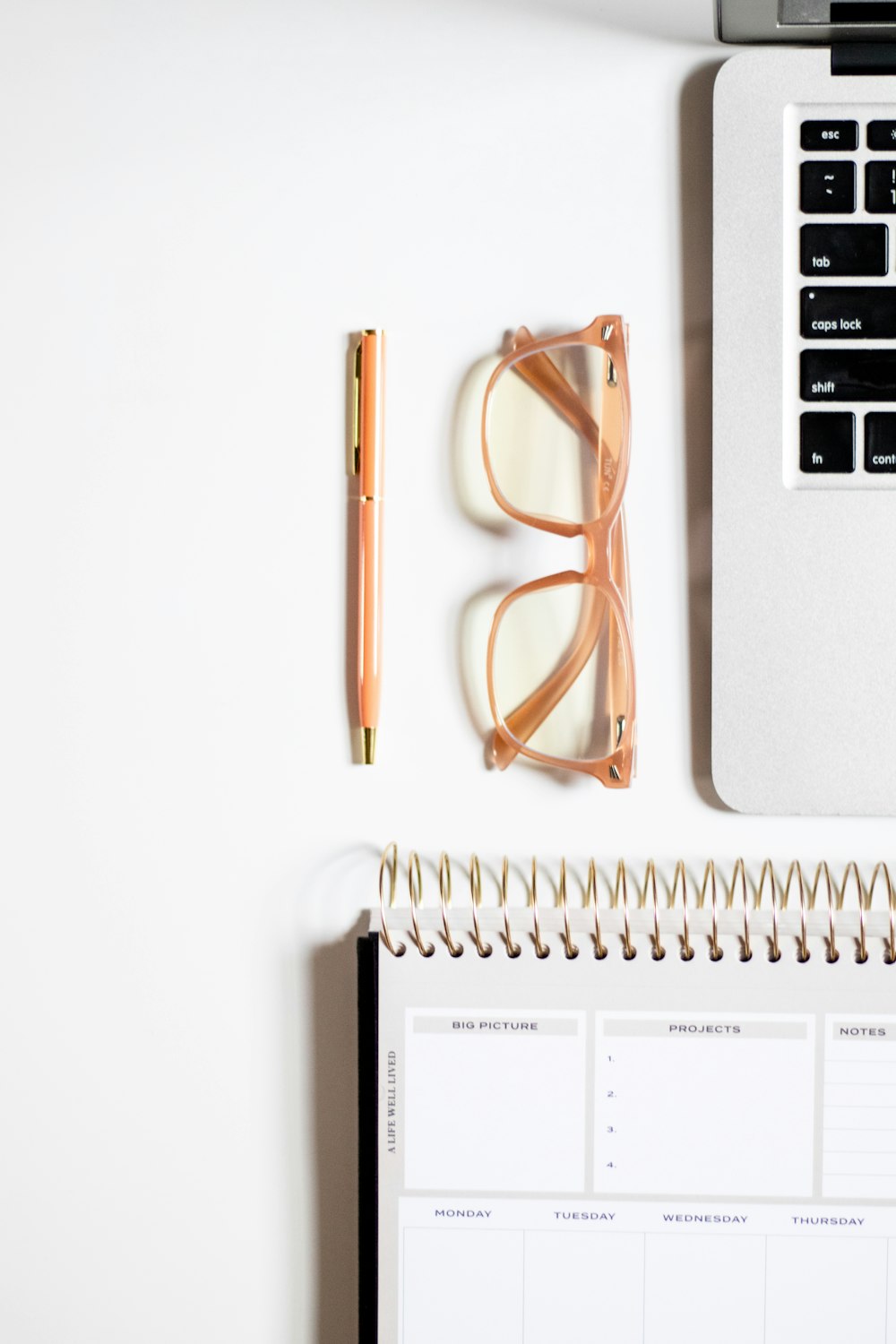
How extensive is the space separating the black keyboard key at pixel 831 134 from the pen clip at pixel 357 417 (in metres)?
0.25

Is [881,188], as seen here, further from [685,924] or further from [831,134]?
[685,924]

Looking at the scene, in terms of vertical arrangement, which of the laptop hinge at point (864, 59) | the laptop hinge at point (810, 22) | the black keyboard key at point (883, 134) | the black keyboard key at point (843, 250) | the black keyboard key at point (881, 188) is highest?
the laptop hinge at point (810, 22)

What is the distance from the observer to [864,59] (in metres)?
0.52

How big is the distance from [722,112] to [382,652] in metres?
0.32

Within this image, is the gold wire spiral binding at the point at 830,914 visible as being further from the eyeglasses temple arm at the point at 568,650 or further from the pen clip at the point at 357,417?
the pen clip at the point at 357,417

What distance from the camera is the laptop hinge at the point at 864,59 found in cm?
52

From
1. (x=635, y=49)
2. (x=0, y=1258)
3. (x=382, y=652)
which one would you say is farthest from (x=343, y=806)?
(x=635, y=49)

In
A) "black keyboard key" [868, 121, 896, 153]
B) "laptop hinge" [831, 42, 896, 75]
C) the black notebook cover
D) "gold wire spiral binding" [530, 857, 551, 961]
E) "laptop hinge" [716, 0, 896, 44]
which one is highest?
"laptop hinge" [716, 0, 896, 44]

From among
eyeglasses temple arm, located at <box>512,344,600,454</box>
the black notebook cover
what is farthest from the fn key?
the black notebook cover

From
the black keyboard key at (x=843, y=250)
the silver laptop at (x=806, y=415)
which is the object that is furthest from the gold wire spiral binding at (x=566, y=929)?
the black keyboard key at (x=843, y=250)

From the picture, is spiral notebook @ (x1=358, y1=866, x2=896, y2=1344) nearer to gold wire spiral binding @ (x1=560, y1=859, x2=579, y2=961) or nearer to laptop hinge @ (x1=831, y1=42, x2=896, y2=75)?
gold wire spiral binding @ (x1=560, y1=859, x2=579, y2=961)

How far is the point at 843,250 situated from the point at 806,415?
0.27 ft

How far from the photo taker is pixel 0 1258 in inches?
22.5

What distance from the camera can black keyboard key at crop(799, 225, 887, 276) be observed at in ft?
1.68
